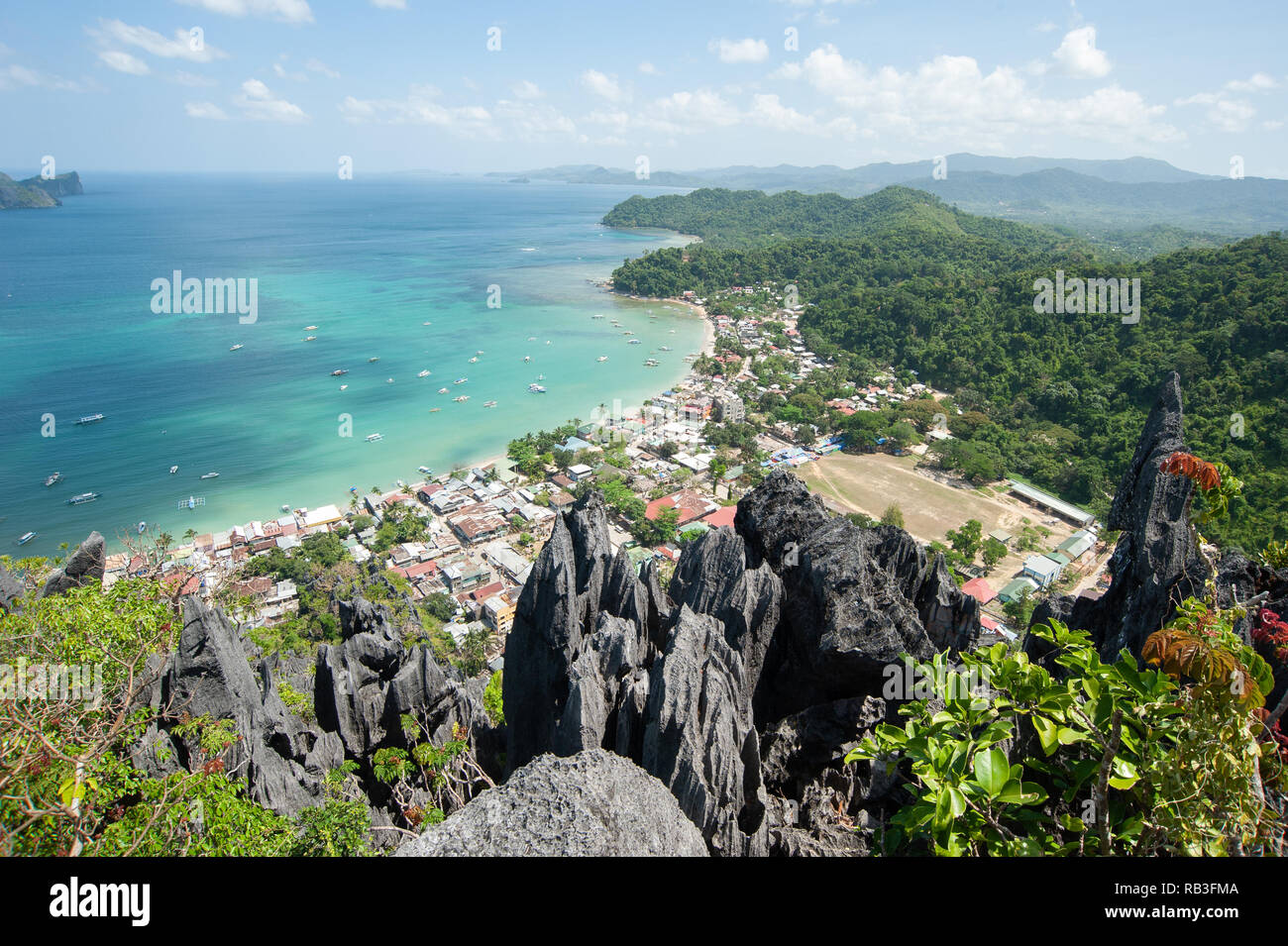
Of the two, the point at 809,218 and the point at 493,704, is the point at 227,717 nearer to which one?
the point at 493,704

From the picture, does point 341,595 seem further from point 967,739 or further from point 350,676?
point 967,739

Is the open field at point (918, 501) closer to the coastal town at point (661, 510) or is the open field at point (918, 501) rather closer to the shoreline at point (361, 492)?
the coastal town at point (661, 510)

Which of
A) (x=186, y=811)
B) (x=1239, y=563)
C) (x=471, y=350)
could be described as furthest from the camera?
(x=471, y=350)

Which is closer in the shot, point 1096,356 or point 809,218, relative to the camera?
point 1096,356

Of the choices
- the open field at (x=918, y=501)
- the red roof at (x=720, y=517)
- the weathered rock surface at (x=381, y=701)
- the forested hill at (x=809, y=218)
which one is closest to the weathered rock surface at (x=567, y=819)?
the weathered rock surface at (x=381, y=701)

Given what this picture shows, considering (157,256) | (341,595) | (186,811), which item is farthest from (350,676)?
(157,256)

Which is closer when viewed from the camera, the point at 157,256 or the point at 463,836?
the point at 463,836

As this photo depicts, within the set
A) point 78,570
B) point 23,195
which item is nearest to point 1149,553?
point 78,570
